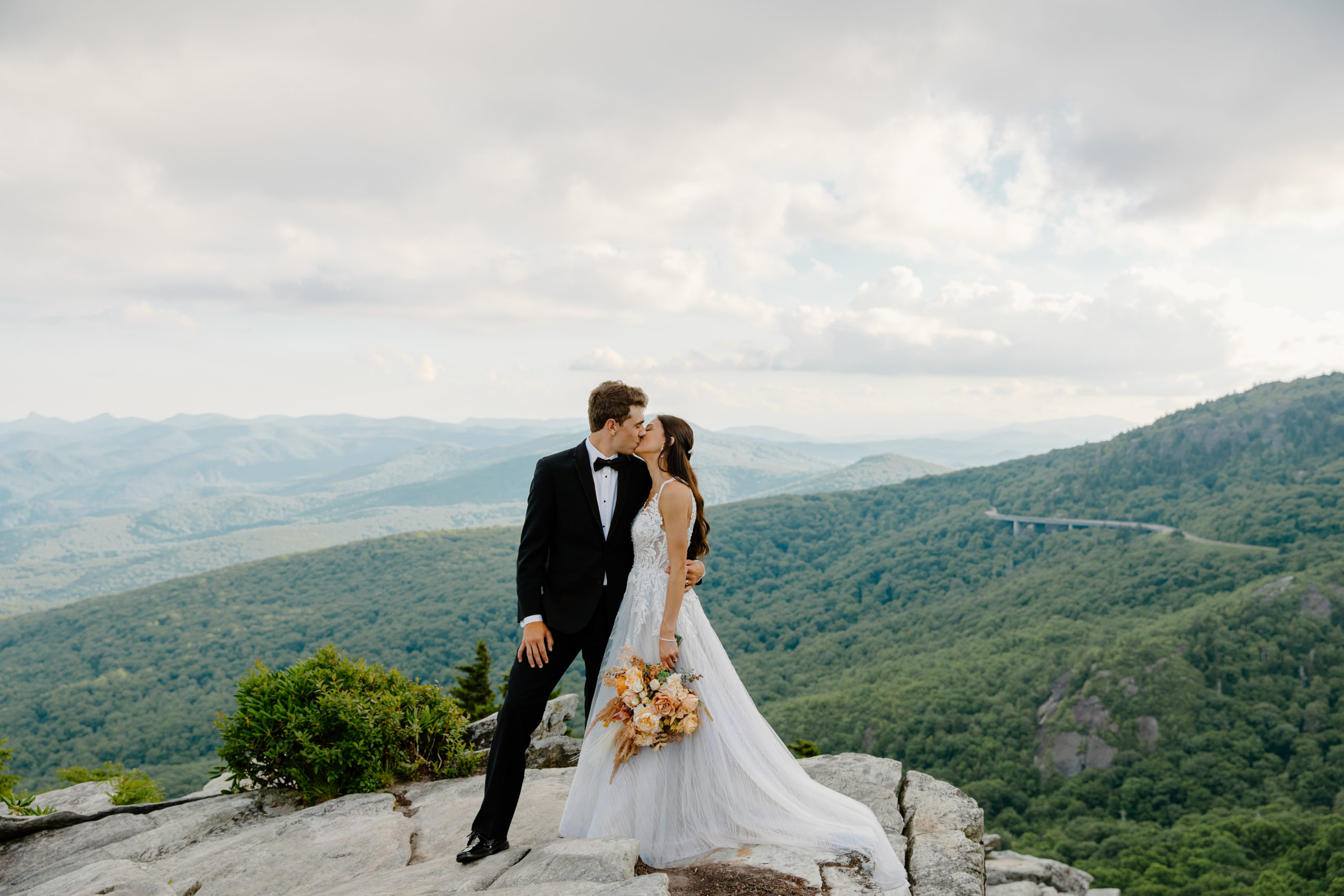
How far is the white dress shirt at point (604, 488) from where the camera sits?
5.51 m

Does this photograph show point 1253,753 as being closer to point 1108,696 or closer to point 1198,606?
point 1108,696

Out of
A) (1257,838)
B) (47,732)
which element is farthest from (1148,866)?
(47,732)

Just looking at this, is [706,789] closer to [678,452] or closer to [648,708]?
[648,708]

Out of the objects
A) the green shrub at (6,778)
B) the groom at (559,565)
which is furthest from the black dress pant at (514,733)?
the green shrub at (6,778)

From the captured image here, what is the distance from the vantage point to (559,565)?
5.49 m

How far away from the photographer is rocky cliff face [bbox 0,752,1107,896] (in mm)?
4758

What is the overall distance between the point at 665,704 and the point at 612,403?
2237 millimetres

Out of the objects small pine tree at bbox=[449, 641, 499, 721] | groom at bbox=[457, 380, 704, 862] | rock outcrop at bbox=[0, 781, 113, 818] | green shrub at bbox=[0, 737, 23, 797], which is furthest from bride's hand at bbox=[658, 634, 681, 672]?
small pine tree at bbox=[449, 641, 499, 721]

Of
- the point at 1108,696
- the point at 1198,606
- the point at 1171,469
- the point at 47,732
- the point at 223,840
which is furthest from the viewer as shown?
the point at 1171,469

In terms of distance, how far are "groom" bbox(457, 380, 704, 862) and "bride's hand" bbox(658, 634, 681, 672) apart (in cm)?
56

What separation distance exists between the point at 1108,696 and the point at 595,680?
5633 cm

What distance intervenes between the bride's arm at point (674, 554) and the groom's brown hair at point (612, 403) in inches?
25.0

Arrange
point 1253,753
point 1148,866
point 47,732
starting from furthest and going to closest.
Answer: point 47,732 → point 1253,753 → point 1148,866

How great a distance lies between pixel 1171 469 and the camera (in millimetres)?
106312
